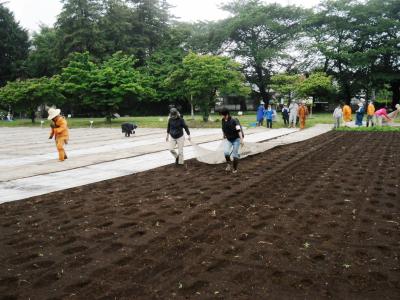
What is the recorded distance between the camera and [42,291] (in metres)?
3.54

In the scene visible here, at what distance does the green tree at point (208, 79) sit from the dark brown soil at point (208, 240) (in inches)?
774

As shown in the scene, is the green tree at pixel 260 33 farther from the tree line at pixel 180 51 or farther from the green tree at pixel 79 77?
the green tree at pixel 79 77

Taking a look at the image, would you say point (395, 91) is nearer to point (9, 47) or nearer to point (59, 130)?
point (59, 130)

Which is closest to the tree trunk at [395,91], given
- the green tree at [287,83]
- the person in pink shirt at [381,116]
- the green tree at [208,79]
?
the green tree at [287,83]

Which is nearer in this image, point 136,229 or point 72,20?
point 136,229

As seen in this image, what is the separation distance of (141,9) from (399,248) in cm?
5397

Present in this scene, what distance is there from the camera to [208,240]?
478 cm

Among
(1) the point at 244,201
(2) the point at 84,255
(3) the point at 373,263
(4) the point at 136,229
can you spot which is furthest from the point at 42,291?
(1) the point at 244,201

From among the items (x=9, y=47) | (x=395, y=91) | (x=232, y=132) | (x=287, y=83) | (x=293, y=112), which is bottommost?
(x=232, y=132)

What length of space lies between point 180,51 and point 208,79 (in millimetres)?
22388

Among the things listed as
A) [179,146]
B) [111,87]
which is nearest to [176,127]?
[179,146]

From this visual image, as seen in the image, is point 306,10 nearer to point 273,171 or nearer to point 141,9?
point 141,9

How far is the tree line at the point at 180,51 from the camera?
3419 centimetres

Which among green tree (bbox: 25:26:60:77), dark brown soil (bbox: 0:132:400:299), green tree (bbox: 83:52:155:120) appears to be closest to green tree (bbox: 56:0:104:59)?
green tree (bbox: 25:26:60:77)
